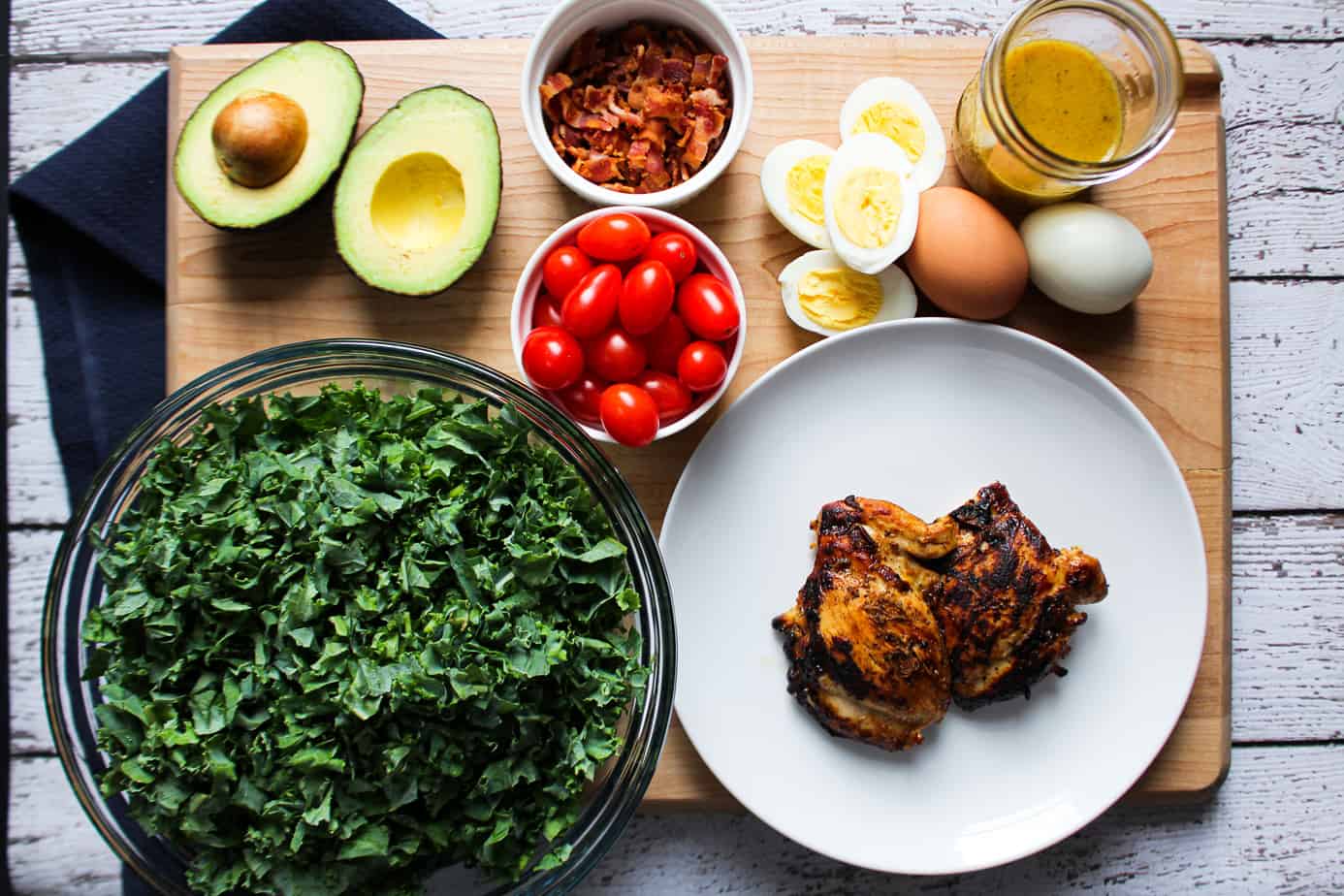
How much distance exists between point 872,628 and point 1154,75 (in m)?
0.76

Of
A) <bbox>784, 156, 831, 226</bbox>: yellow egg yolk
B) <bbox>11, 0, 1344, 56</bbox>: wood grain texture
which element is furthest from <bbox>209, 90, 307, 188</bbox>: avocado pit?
<bbox>784, 156, 831, 226</bbox>: yellow egg yolk

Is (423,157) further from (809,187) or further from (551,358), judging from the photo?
(809,187)

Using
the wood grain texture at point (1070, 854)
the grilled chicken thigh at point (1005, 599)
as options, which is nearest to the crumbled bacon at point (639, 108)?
the grilled chicken thigh at point (1005, 599)

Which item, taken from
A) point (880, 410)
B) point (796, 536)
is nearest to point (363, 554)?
point (796, 536)

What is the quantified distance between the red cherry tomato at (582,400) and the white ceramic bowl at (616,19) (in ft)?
0.75

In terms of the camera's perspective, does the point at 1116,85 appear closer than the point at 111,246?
Yes

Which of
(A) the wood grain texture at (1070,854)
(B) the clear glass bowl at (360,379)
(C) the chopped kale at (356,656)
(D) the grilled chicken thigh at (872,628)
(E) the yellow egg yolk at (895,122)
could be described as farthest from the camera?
(A) the wood grain texture at (1070,854)

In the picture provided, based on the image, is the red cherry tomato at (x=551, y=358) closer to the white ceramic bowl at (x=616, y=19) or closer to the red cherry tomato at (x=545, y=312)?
the red cherry tomato at (x=545, y=312)

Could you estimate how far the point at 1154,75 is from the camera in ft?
4.21

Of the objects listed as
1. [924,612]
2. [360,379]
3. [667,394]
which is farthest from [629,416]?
[924,612]

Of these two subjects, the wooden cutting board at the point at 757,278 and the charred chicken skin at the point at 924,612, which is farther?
the wooden cutting board at the point at 757,278

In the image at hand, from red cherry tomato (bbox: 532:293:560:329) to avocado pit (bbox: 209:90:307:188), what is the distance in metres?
0.33

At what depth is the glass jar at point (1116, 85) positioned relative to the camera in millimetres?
1223

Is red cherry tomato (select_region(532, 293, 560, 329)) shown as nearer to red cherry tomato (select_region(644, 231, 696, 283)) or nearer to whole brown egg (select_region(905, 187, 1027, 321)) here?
red cherry tomato (select_region(644, 231, 696, 283))
